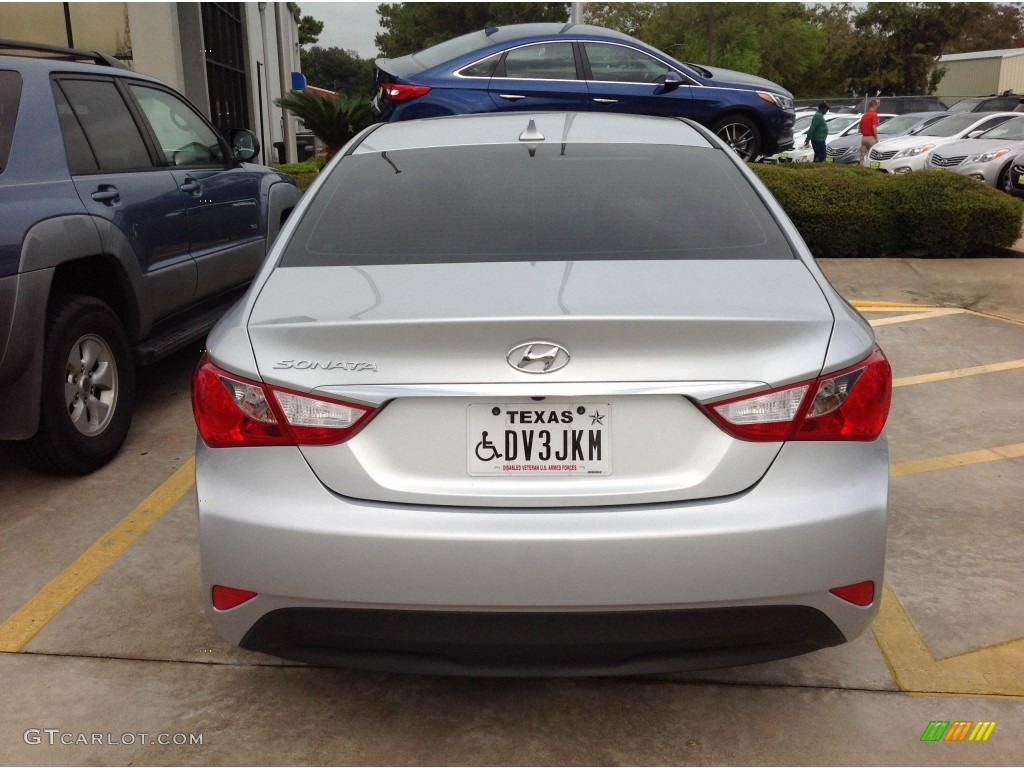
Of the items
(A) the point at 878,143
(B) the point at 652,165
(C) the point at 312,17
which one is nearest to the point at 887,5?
(A) the point at 878,143

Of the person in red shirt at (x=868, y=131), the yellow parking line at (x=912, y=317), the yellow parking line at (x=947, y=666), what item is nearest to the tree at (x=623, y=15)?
the person in red shirt at (x=868, y=131)

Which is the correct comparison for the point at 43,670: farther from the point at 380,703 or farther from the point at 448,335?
the point at 448,335

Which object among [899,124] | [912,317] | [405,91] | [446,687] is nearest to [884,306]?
[912,317]

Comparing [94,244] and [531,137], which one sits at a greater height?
[531,137]

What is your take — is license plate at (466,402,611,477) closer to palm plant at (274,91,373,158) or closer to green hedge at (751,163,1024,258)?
green hedge at (751,163,1024,258)

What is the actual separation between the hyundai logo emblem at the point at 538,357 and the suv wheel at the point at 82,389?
2.69 m

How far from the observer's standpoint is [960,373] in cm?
626

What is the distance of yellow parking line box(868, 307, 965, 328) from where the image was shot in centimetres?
760

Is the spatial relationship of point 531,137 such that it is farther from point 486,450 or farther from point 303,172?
point 303,172

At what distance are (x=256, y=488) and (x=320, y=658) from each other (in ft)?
1.46

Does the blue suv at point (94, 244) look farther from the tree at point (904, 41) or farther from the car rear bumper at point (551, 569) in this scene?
the tree at point (904, 41)

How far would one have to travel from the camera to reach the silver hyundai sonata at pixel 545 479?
2258mm

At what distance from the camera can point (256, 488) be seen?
93.4 inches

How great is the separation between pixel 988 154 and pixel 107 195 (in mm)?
15539
